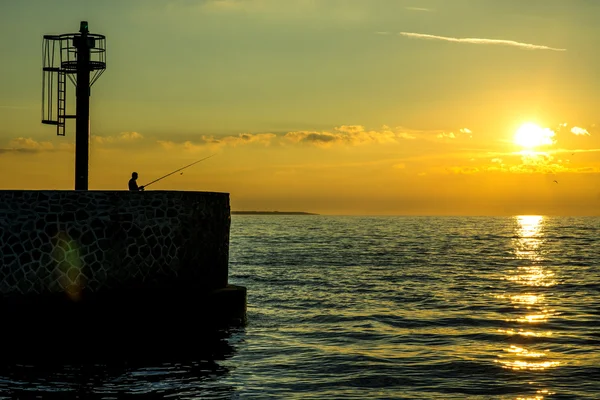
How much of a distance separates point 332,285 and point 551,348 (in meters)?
14.2

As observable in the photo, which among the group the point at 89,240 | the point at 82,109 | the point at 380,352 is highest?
the point at 82,109

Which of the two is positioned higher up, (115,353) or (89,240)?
(89,240)

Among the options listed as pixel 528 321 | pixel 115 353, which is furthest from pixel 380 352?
pixel 528 321

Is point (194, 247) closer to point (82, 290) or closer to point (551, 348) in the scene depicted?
point (82, 290)

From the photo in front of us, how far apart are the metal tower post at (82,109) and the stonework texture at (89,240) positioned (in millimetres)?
7514

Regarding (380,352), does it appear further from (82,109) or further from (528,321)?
(82,109)

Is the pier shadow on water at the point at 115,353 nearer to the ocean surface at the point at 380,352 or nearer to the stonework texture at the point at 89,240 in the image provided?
the ocean surface at the point at 380,352

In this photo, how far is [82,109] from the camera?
2400cm

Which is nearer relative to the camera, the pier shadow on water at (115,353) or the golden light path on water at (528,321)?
the pier shadow on water at (115,353)

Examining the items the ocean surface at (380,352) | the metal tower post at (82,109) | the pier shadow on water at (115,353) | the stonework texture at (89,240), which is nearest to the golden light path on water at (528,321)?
the ocean surface at (380,352)

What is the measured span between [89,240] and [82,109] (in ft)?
29.1

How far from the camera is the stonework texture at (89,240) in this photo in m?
16.0

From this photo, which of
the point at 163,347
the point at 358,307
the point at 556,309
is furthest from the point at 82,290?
the point at 556,309

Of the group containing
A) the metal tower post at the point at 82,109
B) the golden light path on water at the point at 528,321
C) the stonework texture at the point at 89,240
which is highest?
the metal tower post at the point at 82,109
